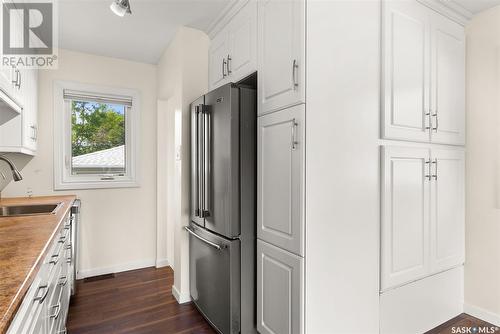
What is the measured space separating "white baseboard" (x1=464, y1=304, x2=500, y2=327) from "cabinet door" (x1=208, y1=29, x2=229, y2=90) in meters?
2.82

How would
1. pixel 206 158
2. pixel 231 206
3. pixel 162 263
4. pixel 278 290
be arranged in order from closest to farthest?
1. pixel 278 290
2. pixel 231 206
3. pixel 206 158
4. pixel 162 263

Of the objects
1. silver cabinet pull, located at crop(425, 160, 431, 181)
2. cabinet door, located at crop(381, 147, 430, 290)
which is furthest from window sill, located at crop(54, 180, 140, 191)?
silver cabinet pull, located at crop(425, 160, 431, 181)

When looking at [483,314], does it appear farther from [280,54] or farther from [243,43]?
[243,43]

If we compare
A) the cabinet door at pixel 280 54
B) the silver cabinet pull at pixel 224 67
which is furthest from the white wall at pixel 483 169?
the silver cabinet pull at pixel 224 67

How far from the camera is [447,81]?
2252 mm

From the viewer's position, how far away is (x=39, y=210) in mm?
2256

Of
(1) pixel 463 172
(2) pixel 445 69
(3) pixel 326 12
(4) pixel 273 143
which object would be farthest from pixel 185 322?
(2) pixel 445 69

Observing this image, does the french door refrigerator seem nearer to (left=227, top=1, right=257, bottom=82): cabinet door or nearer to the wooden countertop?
(left=227, top=1, right=257, bottom=82): cabinet door

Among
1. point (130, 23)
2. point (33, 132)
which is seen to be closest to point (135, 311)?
point (33, 132)

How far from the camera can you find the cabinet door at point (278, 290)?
4.93 feet

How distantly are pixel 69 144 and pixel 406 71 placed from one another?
337 cm

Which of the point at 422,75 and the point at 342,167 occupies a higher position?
the point at 422,75

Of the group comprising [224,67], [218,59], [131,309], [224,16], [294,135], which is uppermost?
[224,16]

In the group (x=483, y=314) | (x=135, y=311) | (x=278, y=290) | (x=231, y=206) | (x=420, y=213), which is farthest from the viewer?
(x=135, y=311)
